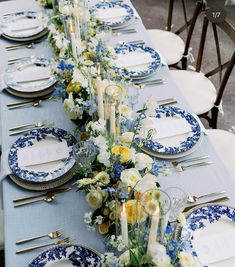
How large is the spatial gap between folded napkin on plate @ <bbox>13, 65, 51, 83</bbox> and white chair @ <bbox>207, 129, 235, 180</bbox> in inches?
35.3

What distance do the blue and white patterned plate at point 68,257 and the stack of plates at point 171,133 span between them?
0.48 meters

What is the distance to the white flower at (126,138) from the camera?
4.58 feet

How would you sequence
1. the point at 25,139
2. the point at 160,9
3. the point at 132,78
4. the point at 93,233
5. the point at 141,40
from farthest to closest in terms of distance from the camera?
the point at 160,9 → the point at 141,40 → the point at 132,78 → the point at 25,139 → the point at 93,233

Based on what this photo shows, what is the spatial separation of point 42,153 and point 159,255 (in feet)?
2.66

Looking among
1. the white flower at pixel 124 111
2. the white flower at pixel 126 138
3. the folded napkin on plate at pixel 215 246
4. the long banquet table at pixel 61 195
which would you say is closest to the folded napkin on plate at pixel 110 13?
the long banquet table at pixel 61 195

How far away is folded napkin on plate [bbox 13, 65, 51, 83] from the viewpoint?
6.74 ft

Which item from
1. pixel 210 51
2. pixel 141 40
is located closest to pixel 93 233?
pixel 141 40

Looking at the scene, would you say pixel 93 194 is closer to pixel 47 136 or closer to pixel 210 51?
pixel 47 136

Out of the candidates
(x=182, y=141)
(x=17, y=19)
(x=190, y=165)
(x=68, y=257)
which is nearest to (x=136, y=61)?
(x=182, y=141)

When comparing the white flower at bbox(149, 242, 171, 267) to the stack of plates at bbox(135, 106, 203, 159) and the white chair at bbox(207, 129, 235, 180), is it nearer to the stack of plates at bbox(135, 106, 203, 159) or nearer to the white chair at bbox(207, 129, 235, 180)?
the stack of plates at bbox(135, 106, 203, 159)

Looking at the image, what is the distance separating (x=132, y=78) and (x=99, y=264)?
1.01 m

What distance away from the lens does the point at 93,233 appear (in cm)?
141

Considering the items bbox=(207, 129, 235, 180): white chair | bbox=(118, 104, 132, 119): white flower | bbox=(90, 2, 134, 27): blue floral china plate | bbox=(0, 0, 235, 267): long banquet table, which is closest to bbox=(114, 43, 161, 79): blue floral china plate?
bbox=(0, 0, 235, 267): long banquet table

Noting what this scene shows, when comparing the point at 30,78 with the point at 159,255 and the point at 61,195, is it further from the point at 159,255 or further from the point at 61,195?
the point at 159,255
